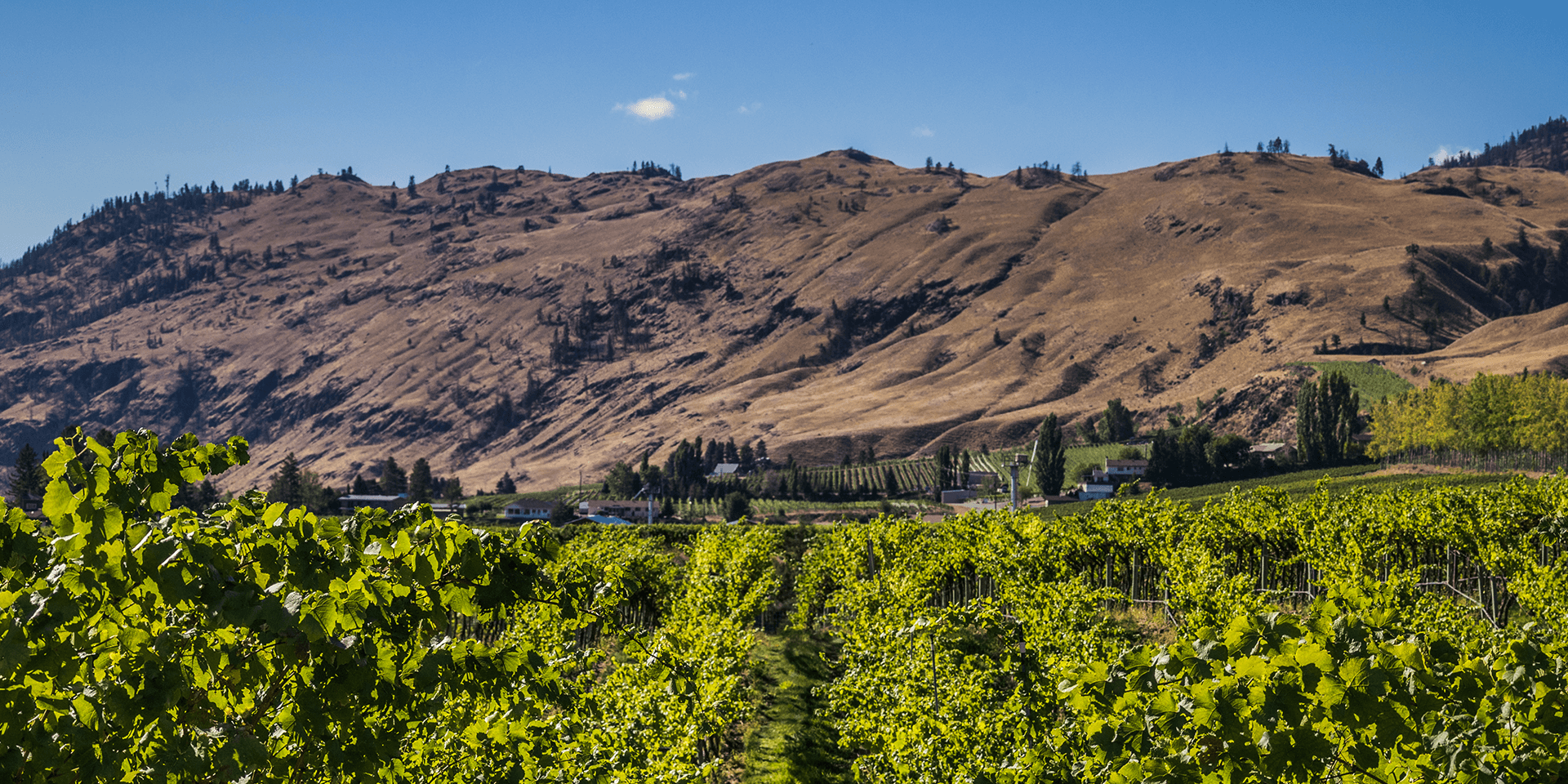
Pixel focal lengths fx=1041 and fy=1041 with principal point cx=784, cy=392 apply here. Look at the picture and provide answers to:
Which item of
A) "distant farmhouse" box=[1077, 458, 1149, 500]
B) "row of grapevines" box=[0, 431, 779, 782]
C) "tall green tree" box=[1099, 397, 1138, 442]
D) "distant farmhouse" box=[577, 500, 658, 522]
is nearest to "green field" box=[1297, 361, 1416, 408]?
"tall green tree" box=[1099, 397, 1138, 442]

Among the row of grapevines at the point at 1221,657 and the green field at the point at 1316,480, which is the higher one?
the row of grapevines at the point at 1221,657

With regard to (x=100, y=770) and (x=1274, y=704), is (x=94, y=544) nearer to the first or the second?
(x=100, y=770)

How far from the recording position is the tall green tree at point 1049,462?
12450 cm

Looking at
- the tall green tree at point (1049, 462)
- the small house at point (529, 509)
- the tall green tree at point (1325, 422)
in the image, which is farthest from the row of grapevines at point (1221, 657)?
the small house at point (529, 509)

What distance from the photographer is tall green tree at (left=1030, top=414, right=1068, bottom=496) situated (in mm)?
124500

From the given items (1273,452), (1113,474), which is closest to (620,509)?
(1113,474)

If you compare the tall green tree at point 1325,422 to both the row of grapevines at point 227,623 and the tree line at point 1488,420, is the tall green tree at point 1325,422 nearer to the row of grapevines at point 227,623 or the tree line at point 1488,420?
the tree line at point 1488,420

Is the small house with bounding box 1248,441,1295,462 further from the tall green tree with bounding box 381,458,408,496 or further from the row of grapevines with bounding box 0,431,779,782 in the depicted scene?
the row of grapevines with bounding box 0,431,779,782

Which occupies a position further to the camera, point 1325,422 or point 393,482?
point 393,482

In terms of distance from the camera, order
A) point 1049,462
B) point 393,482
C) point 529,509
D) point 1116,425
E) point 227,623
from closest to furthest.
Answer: point 227,623
point 1049,462
point 529,509
point 393,482
point 1116,425

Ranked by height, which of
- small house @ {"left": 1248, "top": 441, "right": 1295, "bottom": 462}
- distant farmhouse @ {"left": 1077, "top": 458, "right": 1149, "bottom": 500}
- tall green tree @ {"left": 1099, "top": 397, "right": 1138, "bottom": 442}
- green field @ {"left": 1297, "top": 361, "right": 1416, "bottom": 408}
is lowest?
distant farmhouse @ {"left": 1077, "top": 458, "right": 1149, "bottom": 500}

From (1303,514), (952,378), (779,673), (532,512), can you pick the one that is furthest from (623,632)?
(952,378)

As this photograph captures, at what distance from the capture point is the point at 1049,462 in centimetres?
12512

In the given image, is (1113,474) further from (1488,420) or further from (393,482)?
(393,482)
